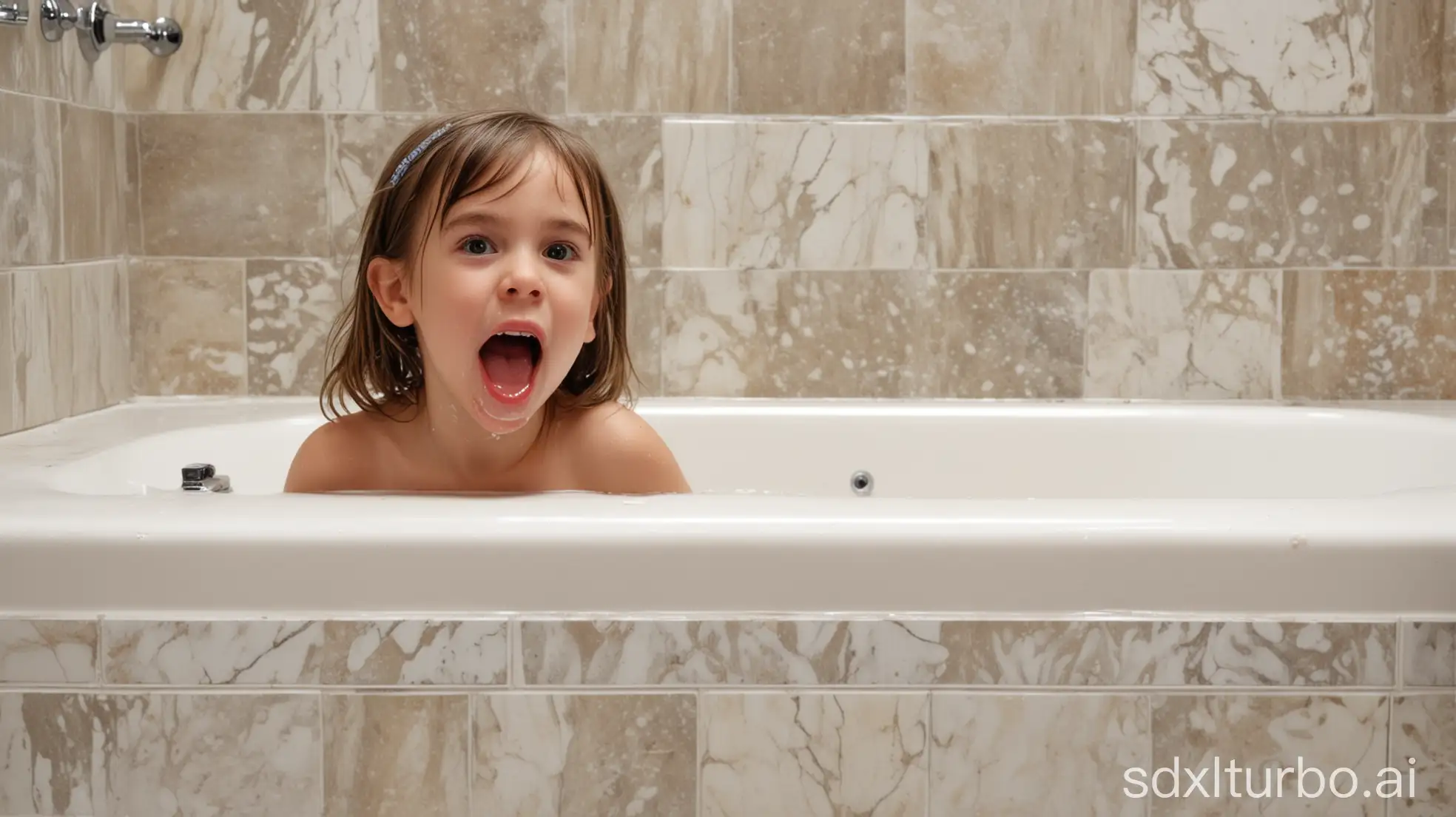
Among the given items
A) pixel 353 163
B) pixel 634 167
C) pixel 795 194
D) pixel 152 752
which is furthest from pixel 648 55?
pixel 152 752

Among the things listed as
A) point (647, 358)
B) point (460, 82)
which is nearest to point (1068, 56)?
point (647, 358)

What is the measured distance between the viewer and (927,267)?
6.40 ft

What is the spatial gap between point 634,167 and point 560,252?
73cm

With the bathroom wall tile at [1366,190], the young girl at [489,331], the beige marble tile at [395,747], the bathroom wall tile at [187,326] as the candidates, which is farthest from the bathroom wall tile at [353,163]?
the bathroom wall tile at [1366,190]

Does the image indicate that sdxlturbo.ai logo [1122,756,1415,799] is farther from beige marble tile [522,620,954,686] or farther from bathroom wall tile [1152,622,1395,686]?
beige marble tile [522,620,954,686]

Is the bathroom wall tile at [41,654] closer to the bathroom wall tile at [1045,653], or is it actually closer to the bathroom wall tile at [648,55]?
the bathroom wall tile at [1045,653]

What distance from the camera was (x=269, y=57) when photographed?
1914 millimetres

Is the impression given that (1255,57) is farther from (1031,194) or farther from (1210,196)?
(1031,194)

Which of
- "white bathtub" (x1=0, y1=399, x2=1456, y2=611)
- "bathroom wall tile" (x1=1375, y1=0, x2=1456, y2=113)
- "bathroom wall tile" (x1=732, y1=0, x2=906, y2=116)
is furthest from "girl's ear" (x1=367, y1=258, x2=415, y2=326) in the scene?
"bathroom wall tile" (x1=1375, y1=0, x2=1456, y2=113)

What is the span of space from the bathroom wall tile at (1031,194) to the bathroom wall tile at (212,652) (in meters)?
1.23

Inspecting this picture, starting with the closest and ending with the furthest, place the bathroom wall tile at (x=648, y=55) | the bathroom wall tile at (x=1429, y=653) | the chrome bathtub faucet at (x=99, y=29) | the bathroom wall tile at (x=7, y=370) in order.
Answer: the bathroom wall tile at (x=1429, y=653) → the bathroom wall tile at (x=7, y=370) → the chrome bathtub faucet at (x=99, y=29) → the bathroom wall tile at (x=648, y=55)

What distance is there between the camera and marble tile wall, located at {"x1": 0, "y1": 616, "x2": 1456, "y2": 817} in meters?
0.92

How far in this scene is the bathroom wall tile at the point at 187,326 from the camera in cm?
195

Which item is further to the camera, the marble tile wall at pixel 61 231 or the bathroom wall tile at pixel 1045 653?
the marble tile wall at pixel 61 231
